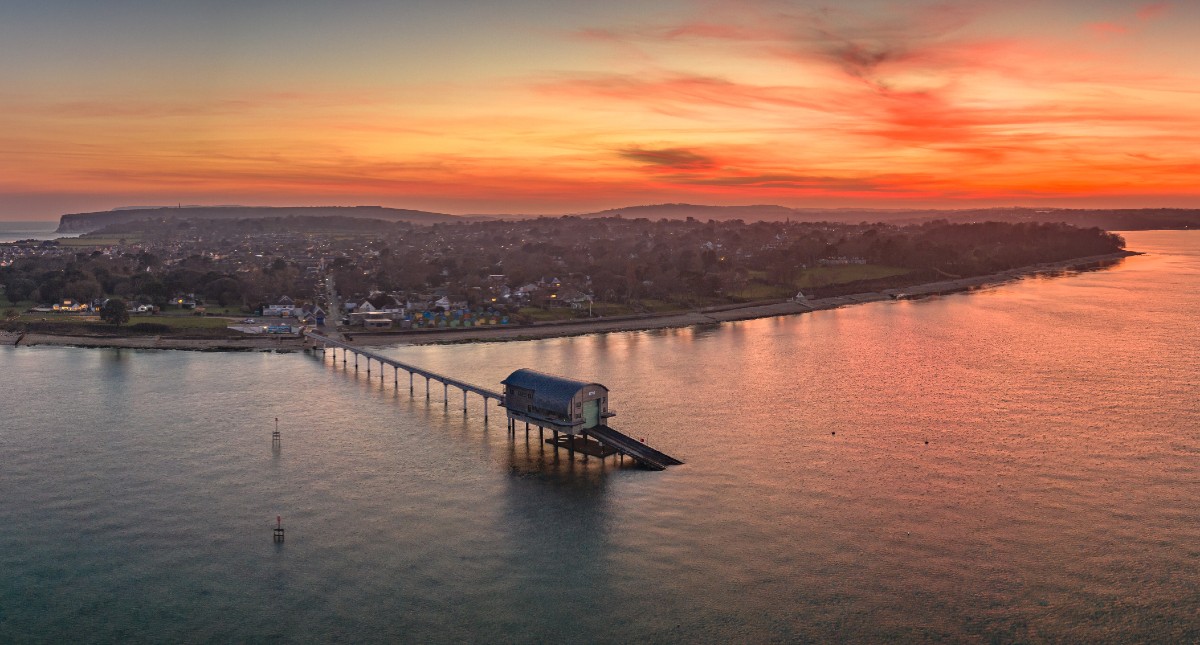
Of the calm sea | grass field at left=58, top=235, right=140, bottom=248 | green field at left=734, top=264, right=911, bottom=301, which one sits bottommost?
the calm sea

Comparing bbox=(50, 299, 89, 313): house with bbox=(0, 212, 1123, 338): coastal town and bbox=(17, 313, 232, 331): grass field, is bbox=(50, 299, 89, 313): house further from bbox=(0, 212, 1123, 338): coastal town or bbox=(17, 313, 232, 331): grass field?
bbox=(17, 313, 232, 331): grass field

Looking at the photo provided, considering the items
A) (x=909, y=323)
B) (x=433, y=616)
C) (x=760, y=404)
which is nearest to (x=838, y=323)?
(x=909, y=323)

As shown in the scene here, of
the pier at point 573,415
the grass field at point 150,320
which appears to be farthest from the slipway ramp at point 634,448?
the grass field at point 150,320

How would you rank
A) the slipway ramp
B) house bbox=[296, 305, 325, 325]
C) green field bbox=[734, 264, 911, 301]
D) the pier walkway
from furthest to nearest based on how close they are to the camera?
green field bbox=[734, 264, 911, 301] → house bbox=[296, 305, 325, 325] → the pier walkway → the slipway ramp

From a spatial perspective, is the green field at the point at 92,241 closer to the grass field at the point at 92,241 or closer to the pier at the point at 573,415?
the grass field at the point at 92,241

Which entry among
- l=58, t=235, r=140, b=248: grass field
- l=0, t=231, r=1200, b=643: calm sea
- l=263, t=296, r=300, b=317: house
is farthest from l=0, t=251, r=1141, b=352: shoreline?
l=58, t=235, r=140, b=248: grass field
